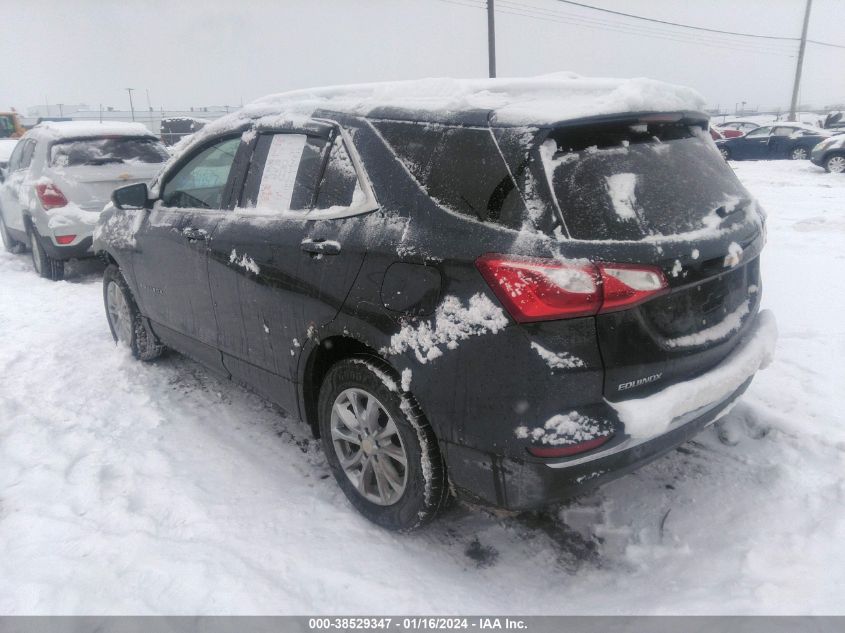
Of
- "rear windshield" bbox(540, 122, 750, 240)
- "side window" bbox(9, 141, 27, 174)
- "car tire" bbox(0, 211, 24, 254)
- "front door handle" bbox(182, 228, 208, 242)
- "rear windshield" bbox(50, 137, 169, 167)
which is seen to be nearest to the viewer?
"rear windshield" bbox(540, 122, 750, 240)

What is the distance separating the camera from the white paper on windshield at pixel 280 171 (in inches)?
113

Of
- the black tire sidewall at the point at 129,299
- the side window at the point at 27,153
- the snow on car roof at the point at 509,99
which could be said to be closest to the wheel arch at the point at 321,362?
the snow on car roof at the point at 509,99

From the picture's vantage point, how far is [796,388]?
3.47 meters

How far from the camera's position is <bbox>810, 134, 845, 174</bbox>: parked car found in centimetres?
1562

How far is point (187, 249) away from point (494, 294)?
217cm

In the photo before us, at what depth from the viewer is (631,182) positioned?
215 centimetres

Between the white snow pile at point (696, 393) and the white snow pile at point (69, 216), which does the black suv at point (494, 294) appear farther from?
the white snow pile at point (69, 216)

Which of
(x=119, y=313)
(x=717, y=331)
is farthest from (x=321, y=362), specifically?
(x=119, y=313)

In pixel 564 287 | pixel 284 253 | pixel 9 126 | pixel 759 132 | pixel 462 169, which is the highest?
pixel 462 169

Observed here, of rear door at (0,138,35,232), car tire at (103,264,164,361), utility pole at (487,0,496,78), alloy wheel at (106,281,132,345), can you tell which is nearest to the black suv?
car tire at (103,264,164,361)

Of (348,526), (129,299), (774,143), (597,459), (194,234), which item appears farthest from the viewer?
(774,143)

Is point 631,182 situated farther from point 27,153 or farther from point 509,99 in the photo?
point 27,153

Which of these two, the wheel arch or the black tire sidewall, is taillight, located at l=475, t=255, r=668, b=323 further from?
the black tire sidewall

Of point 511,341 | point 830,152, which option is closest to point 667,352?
point 511,341
